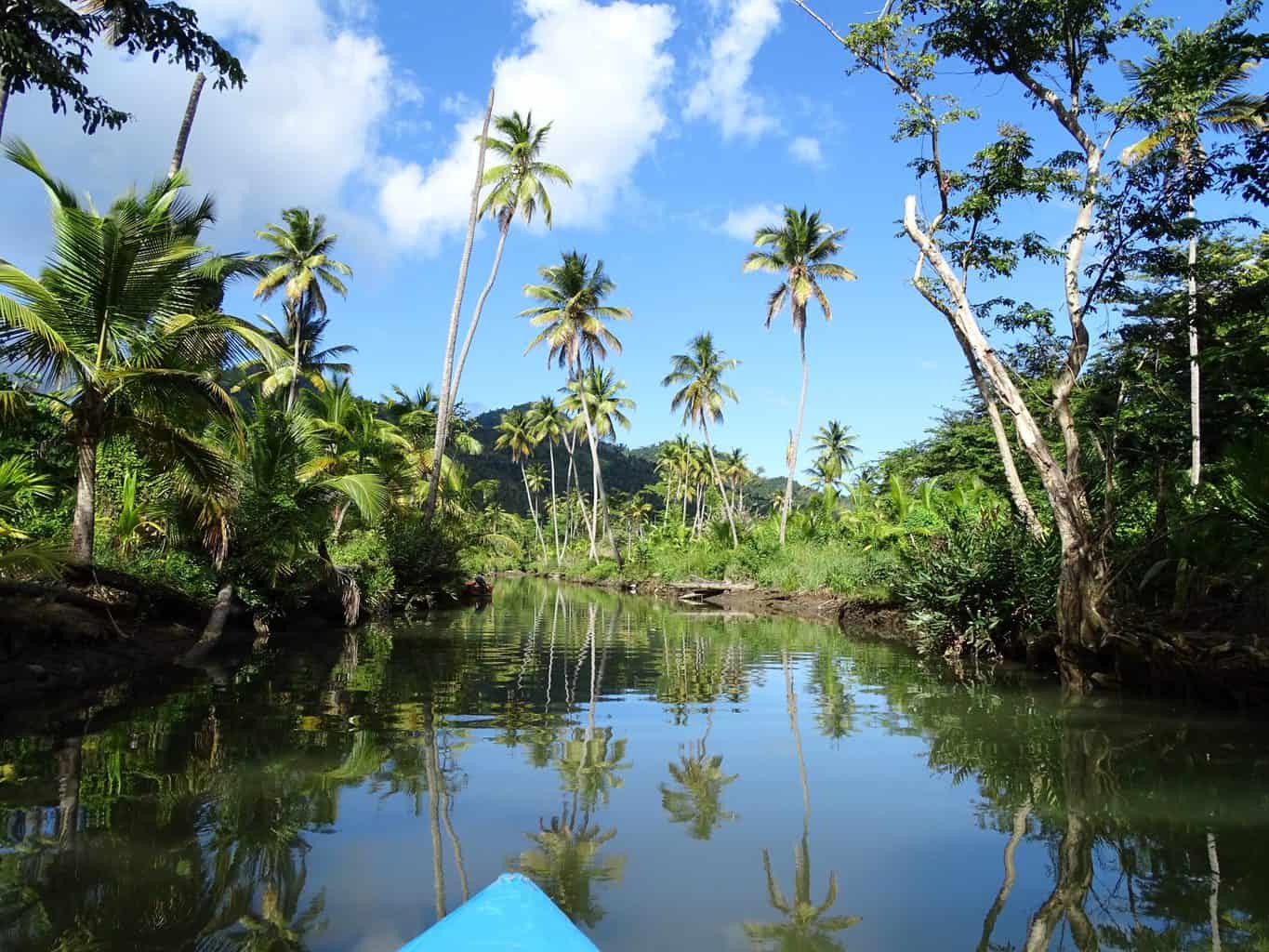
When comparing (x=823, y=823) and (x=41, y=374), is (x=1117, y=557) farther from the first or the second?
(x=41, y=374)

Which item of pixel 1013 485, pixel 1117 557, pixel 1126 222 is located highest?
pixel 1126 222

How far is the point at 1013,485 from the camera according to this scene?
39.7ft

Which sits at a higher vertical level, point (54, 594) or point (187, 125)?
point (187, 125)

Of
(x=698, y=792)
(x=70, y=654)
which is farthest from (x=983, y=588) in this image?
(x=70, y=654)

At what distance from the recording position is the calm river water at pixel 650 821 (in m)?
3.66

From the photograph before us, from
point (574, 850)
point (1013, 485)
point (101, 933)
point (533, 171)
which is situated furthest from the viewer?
point (533, 171)

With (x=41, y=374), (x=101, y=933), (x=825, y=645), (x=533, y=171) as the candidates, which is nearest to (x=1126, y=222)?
(x=825, y=645)

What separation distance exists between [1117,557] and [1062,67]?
6.78 m

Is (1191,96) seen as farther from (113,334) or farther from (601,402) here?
(601,402)

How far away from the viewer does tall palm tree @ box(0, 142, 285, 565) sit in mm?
9922

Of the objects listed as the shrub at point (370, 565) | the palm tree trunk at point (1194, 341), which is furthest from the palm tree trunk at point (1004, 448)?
the shrub at point (370, 565)

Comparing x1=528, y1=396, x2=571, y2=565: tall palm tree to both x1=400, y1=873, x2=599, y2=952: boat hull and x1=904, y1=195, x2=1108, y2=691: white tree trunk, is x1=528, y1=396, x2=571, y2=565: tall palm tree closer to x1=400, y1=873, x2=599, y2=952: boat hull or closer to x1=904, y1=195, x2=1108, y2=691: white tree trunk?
x1=904, y1=195, x2=1108, y2=691: white tree trunk

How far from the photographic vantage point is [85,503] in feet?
34.1

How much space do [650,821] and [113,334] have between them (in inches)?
382
